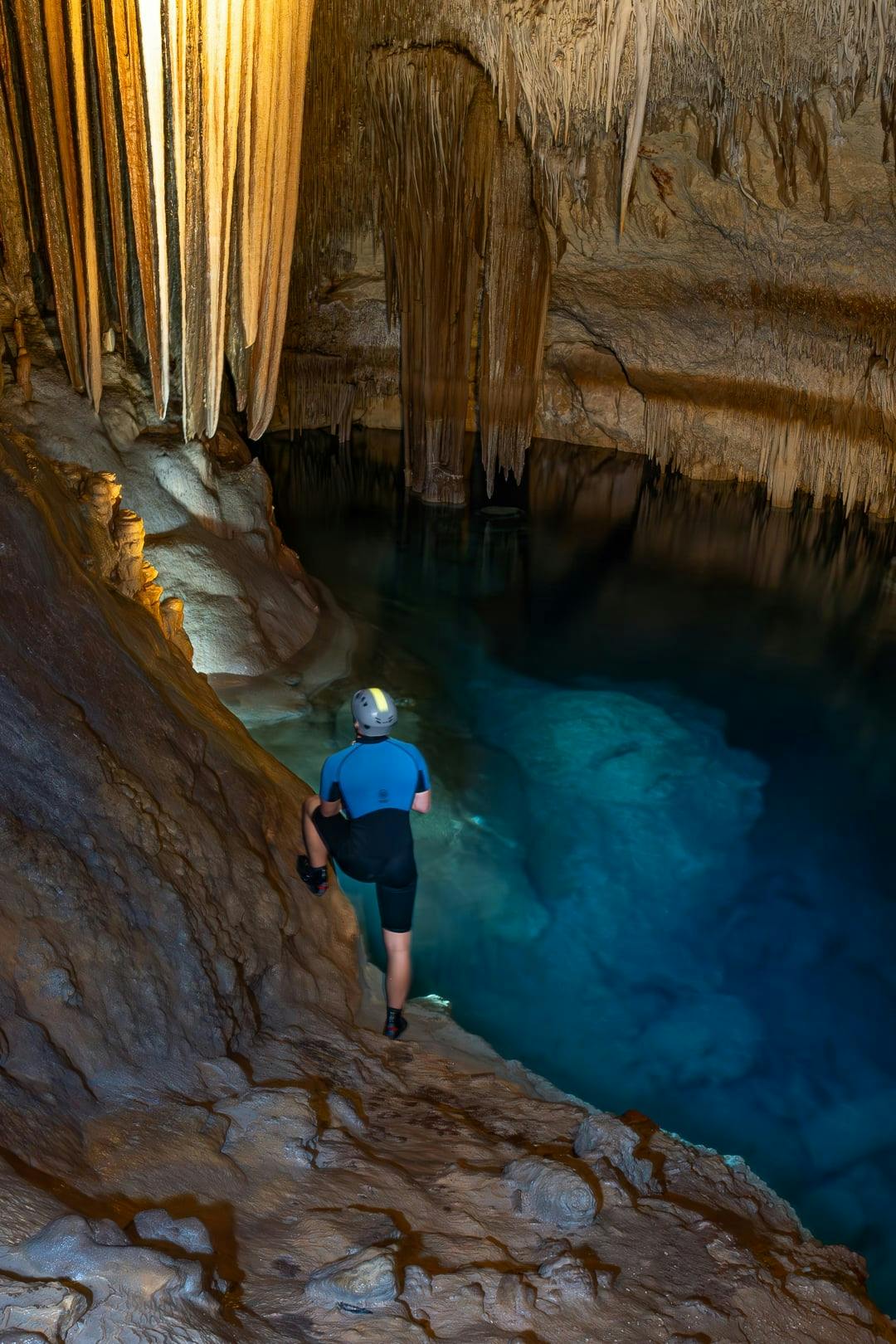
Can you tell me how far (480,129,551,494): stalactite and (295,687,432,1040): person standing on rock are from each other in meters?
7.18

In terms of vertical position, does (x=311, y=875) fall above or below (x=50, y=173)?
below

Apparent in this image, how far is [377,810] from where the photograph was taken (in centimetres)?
295

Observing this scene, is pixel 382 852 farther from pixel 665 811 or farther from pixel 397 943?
pixel 665 811

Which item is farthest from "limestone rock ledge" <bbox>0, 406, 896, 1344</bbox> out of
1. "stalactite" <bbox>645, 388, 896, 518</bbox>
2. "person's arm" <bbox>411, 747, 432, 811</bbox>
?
"stalactite" <bbox>645, 388, 896, 518</bbox>

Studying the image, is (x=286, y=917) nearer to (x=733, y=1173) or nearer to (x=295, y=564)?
(x=733, y=1173)

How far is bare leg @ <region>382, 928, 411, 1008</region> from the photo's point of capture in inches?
122

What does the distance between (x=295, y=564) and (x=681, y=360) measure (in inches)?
238

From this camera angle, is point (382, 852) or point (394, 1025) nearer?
point (382, 852)

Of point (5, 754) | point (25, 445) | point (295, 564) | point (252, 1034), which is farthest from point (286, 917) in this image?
point (295, 564)

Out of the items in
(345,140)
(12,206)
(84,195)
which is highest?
(345,140)

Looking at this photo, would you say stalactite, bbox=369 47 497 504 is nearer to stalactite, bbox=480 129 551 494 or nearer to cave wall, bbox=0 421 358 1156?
stalactite, bbox=480 129 551 494

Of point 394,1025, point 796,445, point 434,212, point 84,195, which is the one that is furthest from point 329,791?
point 796,445

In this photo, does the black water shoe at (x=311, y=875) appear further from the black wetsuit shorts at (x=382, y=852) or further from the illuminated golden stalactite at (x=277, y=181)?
the illuminated golden stalactite at (x=277, y=181)

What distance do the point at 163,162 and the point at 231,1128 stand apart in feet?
14.1
